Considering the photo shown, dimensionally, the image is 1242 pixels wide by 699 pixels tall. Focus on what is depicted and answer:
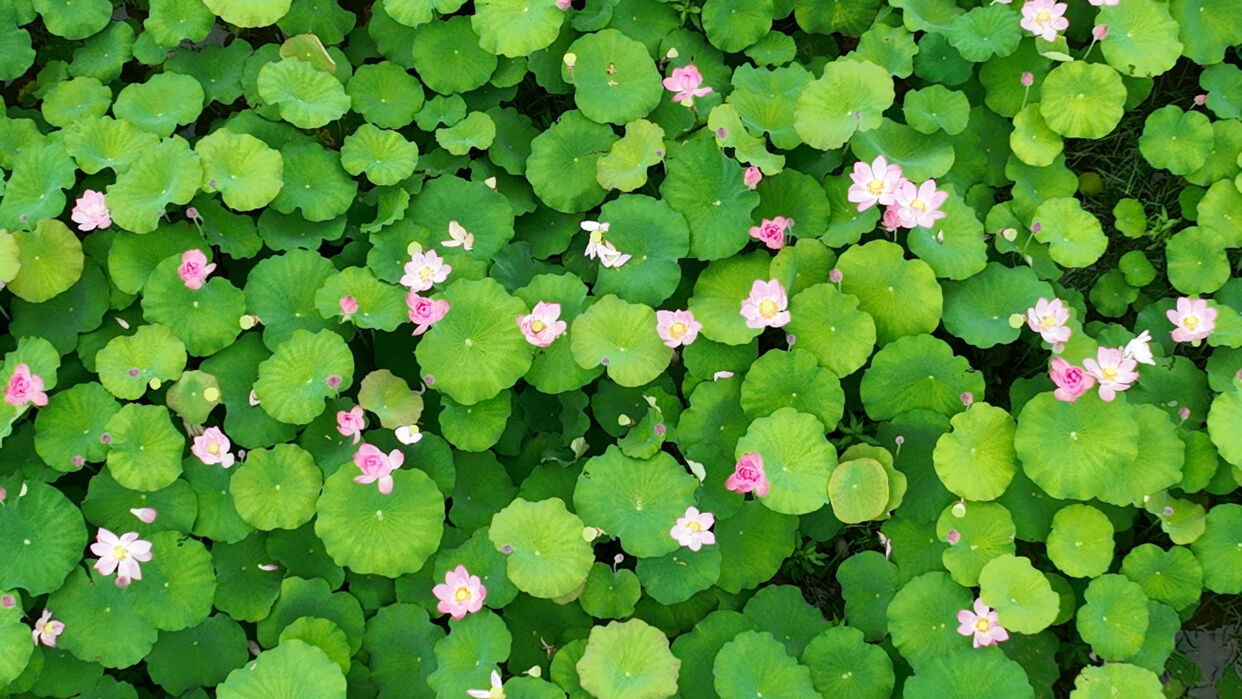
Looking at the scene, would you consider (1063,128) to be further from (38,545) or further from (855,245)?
(38,545)

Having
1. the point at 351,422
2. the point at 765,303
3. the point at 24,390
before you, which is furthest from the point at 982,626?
the point at 24,390

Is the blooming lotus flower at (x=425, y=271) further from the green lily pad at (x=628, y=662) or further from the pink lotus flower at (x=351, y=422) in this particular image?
the green lily pad at (x=628, y=662)

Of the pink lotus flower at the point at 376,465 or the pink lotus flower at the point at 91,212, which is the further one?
the pink lotus flower at the point at 91,212

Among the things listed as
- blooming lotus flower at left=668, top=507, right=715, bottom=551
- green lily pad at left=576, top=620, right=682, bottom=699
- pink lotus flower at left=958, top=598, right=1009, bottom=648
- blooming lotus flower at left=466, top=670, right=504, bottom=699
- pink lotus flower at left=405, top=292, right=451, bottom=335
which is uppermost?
pink lotus flower at left=405, top=292, right=451, bottom=335

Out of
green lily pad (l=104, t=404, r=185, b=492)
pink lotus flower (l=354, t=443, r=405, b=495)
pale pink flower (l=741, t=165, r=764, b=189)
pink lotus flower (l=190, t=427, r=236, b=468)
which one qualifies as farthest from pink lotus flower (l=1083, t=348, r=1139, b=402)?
green lily pad (l=104, t=404, r=185, b=492)

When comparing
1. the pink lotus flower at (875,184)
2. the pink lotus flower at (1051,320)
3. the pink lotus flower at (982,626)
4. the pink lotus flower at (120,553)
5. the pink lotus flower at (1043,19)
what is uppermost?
the pink lotus flower at (1043,19)

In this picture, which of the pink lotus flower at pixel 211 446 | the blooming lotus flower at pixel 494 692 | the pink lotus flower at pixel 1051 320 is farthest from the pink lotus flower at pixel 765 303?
the pink lotus flower at pixel 211 446

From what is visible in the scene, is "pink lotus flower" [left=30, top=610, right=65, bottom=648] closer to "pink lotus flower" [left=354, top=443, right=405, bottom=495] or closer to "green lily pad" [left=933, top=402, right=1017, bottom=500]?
"pink lotus flower" [left=354, top=443, right=405, bottom=495]
